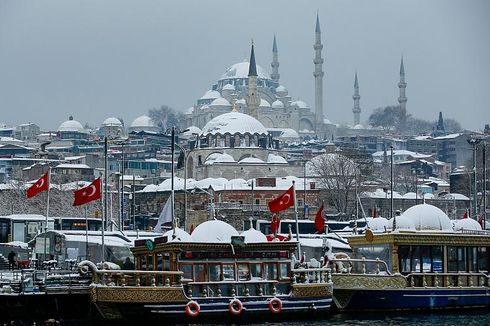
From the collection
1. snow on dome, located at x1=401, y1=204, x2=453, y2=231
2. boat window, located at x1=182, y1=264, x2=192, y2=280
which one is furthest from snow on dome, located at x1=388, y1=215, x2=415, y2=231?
boat window, located at x1=182, y1=264, x2=192, y2=280

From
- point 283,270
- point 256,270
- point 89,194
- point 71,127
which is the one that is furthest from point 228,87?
point 256,270

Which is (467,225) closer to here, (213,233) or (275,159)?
(213,233)

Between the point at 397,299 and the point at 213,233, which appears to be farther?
the point at 397,299

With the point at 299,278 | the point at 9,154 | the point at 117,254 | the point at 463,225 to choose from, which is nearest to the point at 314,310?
the point at 299,278

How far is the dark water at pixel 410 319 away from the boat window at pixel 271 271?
3.95 feet

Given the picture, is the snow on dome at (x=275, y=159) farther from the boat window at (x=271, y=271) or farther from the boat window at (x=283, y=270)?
the boat window at (x=271, y=271)

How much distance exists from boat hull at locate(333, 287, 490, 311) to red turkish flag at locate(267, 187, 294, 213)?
352 cm

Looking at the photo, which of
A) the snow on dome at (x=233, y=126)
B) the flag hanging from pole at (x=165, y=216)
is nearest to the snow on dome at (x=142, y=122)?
the snow on dome at (x=233, y=126)

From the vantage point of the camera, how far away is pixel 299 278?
3117 centimetres

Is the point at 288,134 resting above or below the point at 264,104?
below

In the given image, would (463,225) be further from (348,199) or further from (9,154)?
(9,154)

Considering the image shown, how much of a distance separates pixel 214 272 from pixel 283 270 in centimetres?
185

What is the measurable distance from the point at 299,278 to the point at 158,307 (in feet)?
12.8

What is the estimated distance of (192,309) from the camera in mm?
29344
